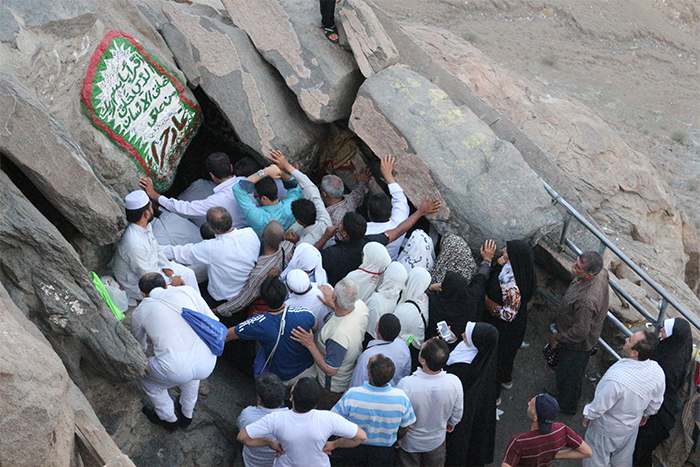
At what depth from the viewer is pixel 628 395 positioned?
182 inches

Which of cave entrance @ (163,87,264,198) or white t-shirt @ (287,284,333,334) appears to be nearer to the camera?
white t-shirt @ (287,284,333,334)

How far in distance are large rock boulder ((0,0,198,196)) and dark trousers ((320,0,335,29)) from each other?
5.52ft

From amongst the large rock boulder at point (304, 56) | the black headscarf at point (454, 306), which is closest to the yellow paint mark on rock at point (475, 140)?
the large rock boulder at point (304, 56)

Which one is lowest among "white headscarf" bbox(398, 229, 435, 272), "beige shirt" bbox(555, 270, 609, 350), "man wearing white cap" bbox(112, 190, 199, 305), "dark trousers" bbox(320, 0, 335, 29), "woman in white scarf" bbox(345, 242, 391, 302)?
"beige shirt" bbox(555, 270, 609, 350)

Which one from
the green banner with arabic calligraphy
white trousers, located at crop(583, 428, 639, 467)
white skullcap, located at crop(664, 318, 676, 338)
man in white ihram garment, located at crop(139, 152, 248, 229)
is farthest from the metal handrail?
the green banner with arabic calligraphy

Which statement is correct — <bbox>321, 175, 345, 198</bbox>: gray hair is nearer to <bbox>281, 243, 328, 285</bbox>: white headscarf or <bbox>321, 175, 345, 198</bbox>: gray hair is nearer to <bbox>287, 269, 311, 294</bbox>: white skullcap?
<bbox>281, 243, 328, 285</bbox>: white headscarf

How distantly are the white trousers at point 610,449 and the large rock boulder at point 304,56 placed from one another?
3.92 m

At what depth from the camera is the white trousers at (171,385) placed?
4355 millimetres

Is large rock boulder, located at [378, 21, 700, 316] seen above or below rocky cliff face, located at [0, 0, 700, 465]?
below

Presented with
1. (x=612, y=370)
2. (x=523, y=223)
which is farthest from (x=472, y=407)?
(x=523, y=223)

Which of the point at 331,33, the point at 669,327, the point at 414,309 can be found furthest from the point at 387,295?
the point at 331,33

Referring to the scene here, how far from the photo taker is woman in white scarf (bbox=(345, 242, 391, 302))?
5.02m

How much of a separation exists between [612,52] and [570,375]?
11946 millimetres

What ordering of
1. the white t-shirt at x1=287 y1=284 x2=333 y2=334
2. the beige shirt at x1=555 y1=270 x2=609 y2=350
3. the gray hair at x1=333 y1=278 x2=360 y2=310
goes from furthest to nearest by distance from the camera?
the beige shirt at x1=555 y1=270 x2=609 y2=350, the white t-shirt at x1=287 y1=284 x2=333 y2=334, the gray hair at x1=333 y1=278 x2=360 y2=310
